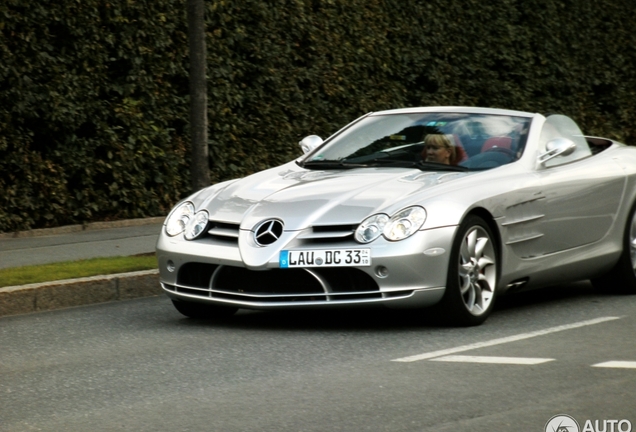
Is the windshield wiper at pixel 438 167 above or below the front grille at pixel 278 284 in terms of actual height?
above

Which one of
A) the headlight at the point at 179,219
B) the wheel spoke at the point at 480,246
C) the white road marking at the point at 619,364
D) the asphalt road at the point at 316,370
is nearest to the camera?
the asphalt road at the point at 316,370

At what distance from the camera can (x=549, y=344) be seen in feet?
Answer: 24.5

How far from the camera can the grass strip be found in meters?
9.95

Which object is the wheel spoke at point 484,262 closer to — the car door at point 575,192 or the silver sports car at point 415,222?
the silver sports car at point 415,222

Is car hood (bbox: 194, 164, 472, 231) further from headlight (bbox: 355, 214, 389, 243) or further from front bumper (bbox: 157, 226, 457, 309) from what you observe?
front bumper (bbox: 157, 226, 457, 309)

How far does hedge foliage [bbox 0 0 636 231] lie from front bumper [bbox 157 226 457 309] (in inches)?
232

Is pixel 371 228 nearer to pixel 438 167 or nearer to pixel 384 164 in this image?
pixel 438 167

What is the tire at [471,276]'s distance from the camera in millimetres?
8016

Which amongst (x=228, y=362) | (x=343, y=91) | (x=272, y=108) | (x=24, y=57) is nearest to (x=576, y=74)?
(x=343, y=91)

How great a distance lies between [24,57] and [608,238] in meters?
6.71

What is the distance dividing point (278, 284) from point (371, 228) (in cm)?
68

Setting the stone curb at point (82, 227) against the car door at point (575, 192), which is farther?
the stone curb at point (82, 227)

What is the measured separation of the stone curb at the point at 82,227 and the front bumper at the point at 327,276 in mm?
5751

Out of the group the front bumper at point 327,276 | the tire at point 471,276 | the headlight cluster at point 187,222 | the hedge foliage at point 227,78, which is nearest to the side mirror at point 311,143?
the headlight cluster at point 187,222
